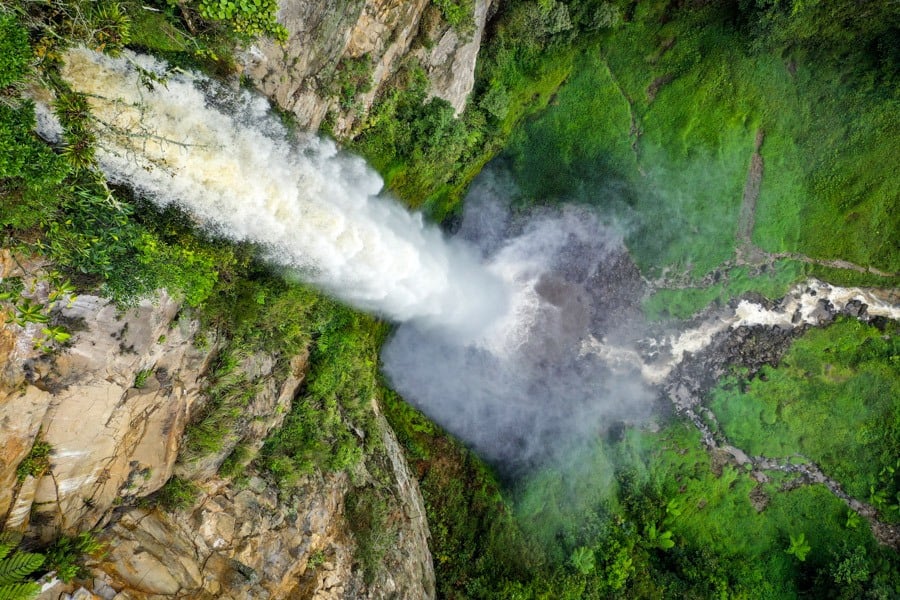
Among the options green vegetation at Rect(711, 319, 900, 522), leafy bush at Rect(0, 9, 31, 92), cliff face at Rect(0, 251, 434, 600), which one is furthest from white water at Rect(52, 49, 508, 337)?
green vegetation at Rect(711, 319, 900, 522)

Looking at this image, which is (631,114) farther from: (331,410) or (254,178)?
(331,410)

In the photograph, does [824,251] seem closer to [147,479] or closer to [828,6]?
[828,6]

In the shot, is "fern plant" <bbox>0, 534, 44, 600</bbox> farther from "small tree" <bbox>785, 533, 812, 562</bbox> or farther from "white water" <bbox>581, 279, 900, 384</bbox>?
"small tree" <bbox>785, 533, 812, 562</bbox>

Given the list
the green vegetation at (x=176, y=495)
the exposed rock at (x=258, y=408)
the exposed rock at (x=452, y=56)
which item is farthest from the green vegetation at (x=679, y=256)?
the green vegetation at (x=176, y=495)

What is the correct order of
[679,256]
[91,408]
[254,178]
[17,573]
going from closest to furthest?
[17,573] → [91,408] → [254,178] → [679,256]

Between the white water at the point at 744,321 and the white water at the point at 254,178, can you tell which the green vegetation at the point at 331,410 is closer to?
the white water at the point at 254,178

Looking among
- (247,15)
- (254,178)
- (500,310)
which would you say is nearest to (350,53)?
(247,15)
